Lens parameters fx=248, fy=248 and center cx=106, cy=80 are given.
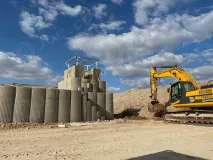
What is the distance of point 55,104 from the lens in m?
19.0

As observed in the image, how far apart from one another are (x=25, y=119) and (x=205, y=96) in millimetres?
12491

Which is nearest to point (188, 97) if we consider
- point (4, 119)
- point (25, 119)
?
point (25, 119)

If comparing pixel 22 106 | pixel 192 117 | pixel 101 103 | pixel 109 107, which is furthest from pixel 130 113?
pixel 22 106

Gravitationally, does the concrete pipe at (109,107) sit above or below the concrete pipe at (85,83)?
below

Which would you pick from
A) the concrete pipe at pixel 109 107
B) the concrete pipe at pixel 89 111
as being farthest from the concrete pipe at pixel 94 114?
the concrete pipe at pixel 109 107

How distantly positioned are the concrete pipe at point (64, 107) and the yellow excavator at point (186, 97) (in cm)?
723

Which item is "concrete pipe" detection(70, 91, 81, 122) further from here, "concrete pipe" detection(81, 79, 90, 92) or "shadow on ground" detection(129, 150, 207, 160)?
"shadow on ground" detection(129, 150, 207, 160)

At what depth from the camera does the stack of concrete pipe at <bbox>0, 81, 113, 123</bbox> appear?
16.8 metres

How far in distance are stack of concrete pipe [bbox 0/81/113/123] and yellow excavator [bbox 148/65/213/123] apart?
4.83 metres

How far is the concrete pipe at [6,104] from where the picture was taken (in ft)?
53.9

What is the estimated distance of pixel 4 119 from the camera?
1642 centimetres

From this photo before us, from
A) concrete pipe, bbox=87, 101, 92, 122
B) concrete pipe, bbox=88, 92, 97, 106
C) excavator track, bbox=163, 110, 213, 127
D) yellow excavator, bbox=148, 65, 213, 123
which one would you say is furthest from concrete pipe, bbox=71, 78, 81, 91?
excavator track, bbox=163, 110, 213, 127

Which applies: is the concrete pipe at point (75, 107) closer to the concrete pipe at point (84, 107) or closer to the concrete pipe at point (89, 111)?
the concrete pipe at point (84, 107)

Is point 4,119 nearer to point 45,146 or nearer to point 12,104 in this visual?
point 12,104
